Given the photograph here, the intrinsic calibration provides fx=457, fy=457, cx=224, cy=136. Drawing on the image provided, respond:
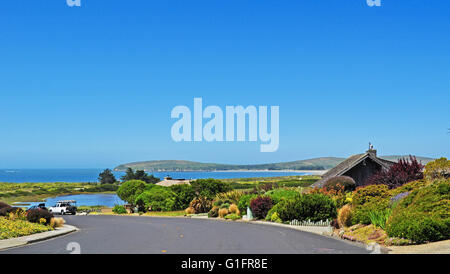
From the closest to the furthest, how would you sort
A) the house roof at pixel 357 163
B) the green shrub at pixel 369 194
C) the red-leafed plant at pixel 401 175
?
the green shrub at pixel 369 194
the red-leafed plant at pixel 401 175
the house roof at pixel 357 163

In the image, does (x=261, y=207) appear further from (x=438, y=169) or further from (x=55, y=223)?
(x=55, y=223)

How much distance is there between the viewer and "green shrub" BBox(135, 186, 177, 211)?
49128 mm

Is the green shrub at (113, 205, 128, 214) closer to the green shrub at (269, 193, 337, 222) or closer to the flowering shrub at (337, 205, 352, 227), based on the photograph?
the green shrub at (269, 193, 337, 222)

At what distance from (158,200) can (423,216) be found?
1433 inches

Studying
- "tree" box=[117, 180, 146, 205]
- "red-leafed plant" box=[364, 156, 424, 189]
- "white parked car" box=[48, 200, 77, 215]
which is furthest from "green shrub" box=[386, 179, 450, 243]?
"tree" box=[117, 180, 146, 205]

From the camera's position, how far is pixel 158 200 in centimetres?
4997

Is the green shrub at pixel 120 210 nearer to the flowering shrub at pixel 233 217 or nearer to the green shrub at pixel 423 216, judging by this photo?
the flowering shrub at pixel 233 217

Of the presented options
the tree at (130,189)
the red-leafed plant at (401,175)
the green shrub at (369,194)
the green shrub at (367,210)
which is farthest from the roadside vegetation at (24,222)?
the tree at (130,189)

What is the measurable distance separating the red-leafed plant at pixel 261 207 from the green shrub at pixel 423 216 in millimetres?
14055

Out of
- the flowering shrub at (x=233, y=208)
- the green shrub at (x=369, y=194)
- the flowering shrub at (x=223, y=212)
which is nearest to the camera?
the green shrub at (x=369, y=194)

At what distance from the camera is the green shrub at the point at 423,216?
15.7m
